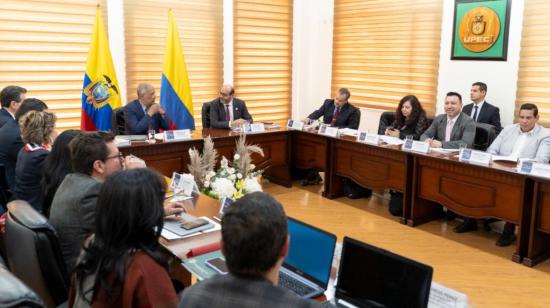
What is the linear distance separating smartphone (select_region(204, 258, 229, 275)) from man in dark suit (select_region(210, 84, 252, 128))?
367 centimetres

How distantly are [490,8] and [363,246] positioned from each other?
476 centimetres

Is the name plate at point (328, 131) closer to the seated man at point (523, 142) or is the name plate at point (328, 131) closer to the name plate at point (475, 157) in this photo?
the name plate at point (475, 157)

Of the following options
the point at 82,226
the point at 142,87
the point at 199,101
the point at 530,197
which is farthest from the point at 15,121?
the point at 530,197

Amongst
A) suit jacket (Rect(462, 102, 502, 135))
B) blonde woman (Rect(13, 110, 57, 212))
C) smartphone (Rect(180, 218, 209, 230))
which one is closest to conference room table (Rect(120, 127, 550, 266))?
suit jacket (Rect(462, 102, 502, 135))

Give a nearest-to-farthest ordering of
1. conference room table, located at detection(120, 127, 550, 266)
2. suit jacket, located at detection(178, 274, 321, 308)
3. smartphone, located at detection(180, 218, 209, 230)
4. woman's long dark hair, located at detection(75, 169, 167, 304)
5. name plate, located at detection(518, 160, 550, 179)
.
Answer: suit jacket, located at detection(178, 274, 321, 308) < woman's long dark hair, located at detection(75, 169, 167, 304) < smartphone, located at detection(180, 218, 209, 230) < name plate, located at detection(518, 160, 550, 179) < conference room table, located at detection(120, 127, 550, 266)

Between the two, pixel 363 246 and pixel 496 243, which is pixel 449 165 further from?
pixel 363 246

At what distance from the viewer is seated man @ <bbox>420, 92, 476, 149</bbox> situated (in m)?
4.64

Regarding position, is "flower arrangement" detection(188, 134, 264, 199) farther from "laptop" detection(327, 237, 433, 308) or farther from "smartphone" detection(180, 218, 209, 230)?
"laptop" detection(327, 237, 433, 308)

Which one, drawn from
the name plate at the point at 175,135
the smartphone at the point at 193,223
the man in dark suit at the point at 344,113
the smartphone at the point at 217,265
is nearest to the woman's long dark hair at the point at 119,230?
the smartphone at the point at 217,265

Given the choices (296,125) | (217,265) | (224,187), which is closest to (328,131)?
(296,125)

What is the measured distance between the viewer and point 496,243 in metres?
4.16

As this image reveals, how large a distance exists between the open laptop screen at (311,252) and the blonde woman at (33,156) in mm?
1728

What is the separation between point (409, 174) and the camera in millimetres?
4555

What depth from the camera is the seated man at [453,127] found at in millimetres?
4637
